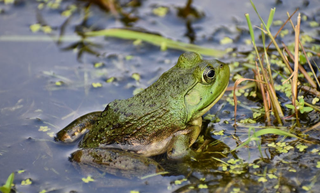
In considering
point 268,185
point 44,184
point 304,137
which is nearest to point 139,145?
point 44,184

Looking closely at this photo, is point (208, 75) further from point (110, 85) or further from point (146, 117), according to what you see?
point (110, 85)

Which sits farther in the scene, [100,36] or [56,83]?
[100,36]

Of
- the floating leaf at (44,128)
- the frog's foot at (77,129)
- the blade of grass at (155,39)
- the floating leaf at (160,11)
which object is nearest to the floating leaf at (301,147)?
the blade of grass at (155,39)

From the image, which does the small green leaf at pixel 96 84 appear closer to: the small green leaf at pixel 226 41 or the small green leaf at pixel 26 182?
the small green leaf at pixel 26 182

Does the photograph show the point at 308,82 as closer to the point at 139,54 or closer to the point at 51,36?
the point at 139,54

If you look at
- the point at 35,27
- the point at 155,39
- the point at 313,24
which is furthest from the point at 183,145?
the point at 35,27

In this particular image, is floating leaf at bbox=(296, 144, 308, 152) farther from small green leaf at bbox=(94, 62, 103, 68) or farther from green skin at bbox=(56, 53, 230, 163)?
small green leaf at bbox=(94, 62, 103, 68)

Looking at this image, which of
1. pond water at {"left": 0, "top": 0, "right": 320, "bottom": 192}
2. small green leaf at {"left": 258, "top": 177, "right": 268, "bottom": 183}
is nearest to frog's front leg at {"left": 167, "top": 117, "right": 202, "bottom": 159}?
pond water at {"left": 0, "top": 0, "right": 320, "bottom": 192}

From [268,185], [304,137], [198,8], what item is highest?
[198,8]
